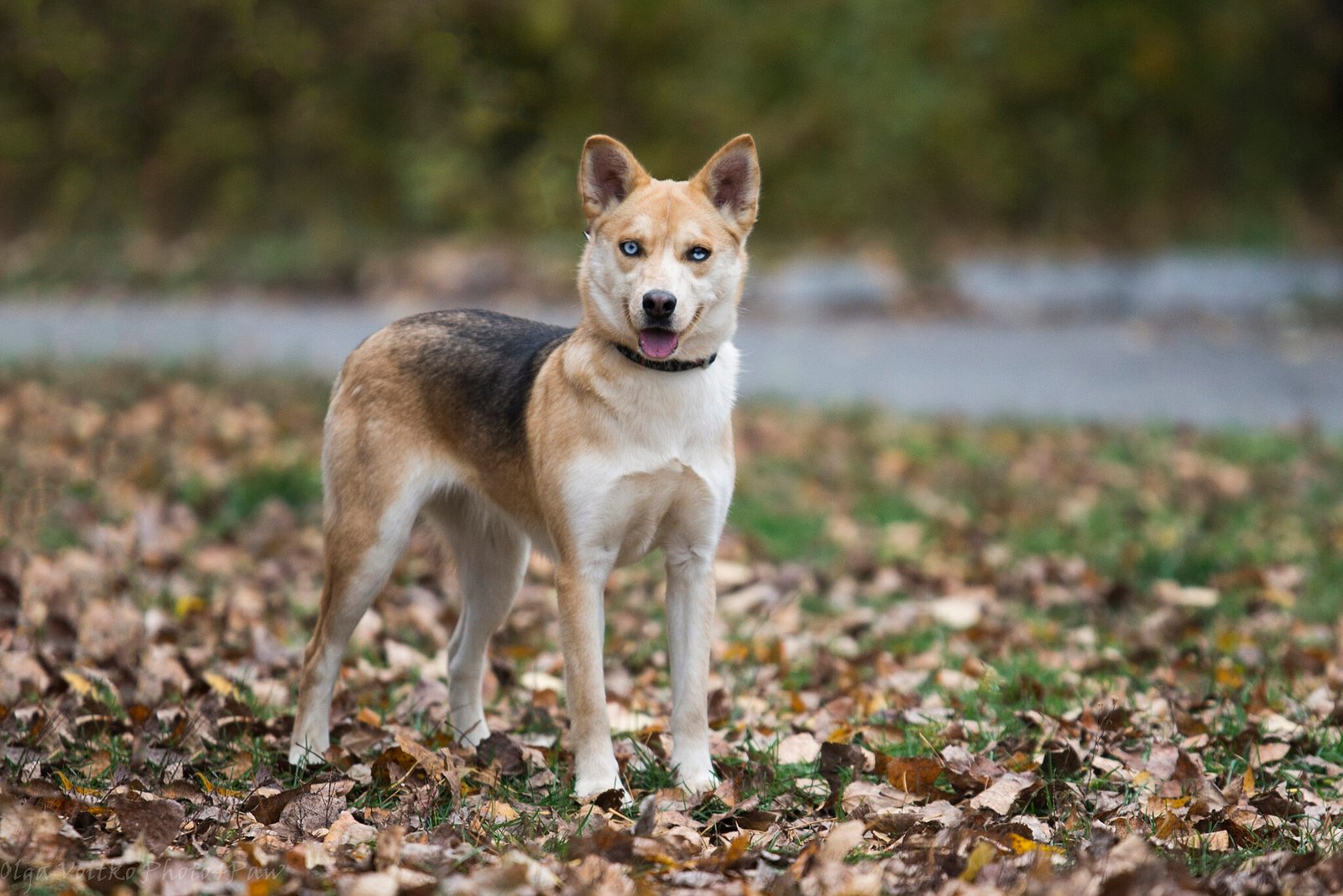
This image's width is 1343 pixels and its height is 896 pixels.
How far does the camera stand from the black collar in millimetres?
3936

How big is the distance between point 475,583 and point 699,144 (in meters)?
11.4

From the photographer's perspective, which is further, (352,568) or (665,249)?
(352,568)

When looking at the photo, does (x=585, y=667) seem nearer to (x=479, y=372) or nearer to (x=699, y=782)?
(x=699, y=782)

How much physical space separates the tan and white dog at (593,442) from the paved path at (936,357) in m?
5.99

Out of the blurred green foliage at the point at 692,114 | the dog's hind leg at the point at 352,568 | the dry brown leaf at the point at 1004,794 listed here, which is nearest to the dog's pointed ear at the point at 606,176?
the dog's hind leg at the point at 352,568

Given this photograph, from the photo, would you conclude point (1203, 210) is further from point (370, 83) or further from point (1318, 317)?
point (370, 83)

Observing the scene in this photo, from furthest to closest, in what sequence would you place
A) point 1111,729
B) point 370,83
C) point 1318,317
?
point 370,83 < point 1318,317 < point 1111,729

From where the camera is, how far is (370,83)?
52.2 feet

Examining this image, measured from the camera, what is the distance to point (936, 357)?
12.1 metres

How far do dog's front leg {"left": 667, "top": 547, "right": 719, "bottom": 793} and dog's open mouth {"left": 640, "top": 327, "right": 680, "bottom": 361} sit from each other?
61 centimetres

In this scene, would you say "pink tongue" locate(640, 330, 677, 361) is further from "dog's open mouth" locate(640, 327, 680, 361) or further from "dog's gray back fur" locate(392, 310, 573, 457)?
"dog's gray back fur" locate(392, 310, 573, 457)

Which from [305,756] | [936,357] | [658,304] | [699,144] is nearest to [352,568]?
[305,756]

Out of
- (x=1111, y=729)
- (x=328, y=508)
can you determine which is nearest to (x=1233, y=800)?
(x=1111, y=729)

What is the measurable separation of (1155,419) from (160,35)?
10.9m
